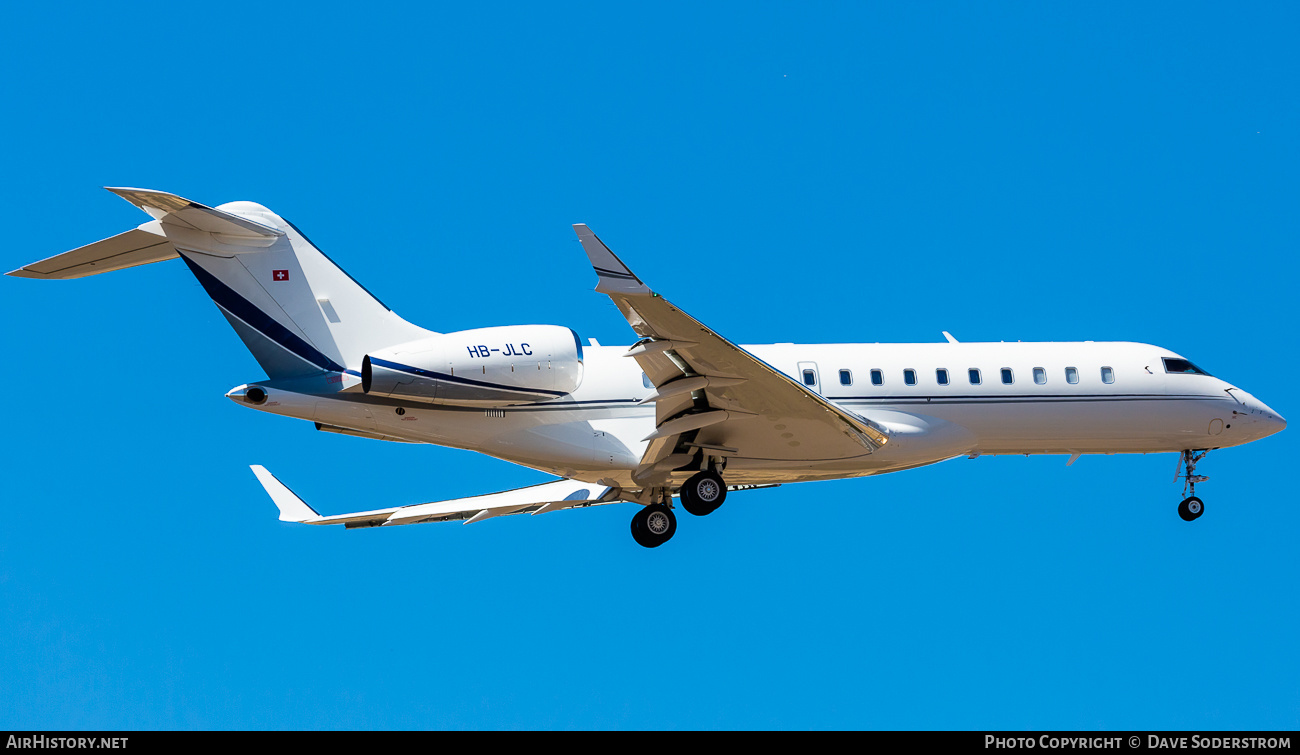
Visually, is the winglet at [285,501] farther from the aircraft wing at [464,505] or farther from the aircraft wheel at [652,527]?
the aircraft wheel at [652,527]

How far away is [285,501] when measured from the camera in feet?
68.6

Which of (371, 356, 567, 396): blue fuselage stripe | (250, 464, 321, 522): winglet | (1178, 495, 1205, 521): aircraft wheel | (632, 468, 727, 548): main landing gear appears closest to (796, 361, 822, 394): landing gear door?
(632, 468, 727, 548): main landing gear

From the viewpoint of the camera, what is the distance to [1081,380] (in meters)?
19.8

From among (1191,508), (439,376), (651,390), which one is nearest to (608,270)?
(439,376)

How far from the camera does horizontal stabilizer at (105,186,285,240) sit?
51.2 feet

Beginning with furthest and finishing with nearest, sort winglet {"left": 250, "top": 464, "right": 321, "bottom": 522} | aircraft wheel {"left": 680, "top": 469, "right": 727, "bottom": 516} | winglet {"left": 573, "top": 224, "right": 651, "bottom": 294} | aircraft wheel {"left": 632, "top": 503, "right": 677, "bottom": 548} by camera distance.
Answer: winglet {"left": 250, "top": 464, "right": 321, "bottom": 522} → aircraft wheel {"left": 632, "top": 503, "right": 677, "bottom": 548} → aircraft wheel {"left": 680, "top": 469, "right": 727, "bottom": 516} → winglet {"left": 573, "top": 224, "right": 651, "bottom": 294}

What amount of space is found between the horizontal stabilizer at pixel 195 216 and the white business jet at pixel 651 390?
0.09ft

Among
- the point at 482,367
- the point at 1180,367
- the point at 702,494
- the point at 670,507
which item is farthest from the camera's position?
the point at 1180,367

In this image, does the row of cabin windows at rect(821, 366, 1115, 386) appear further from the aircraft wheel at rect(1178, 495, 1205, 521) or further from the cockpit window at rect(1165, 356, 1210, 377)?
the aircraft wheel at rect(1178, 495, 1205, 521)

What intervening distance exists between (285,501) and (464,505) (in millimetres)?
2919

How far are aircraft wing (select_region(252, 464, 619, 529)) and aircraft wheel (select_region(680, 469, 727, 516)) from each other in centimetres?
254

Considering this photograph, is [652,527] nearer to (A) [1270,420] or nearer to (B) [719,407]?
(B) [719,407]
